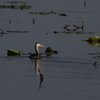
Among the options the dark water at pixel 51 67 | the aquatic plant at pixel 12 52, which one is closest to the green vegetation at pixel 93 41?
the dark water at pixel 51 67

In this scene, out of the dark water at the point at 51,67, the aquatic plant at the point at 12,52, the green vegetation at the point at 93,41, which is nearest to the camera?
the dark water at the point at 51,67

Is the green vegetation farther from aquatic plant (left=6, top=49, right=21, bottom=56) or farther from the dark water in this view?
aquatic plant (left=6, top=49, right=21, bottom=56)

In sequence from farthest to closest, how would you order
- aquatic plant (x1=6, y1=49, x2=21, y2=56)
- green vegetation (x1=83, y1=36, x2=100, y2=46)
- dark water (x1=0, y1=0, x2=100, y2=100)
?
green vegetation (x1=83, y1=36, x2=100, y2=46) → aquatic plant (x1=6, y1=49, x2=21, y2=56) → dark water (x1=0, y1=0, x2=100, y2=100)

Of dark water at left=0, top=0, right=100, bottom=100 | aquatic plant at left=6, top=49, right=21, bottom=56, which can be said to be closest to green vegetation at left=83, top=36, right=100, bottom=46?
dark water at left=0, top=0, right=100, bottom=100

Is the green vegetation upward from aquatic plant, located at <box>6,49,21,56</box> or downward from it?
downward

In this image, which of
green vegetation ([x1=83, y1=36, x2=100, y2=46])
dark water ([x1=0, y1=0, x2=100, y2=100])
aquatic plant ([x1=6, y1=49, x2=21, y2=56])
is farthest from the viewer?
green vegetation ([x1=83, y1=36, x2=100, y2=46])

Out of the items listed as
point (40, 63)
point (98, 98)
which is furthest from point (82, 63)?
point (98, 98)

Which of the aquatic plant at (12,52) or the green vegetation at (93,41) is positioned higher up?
the aquatic plant at (12,52)

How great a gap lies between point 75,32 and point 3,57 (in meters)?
14.3

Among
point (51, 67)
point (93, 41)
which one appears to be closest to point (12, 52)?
point (51, 67)

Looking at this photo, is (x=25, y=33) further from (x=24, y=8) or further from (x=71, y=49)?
(x=24, y=8)

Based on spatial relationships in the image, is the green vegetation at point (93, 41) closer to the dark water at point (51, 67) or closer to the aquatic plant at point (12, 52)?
the dark water at point (51, 67)

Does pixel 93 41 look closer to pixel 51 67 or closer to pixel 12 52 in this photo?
pixel 12 52

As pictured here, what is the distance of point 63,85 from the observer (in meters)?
19.9
